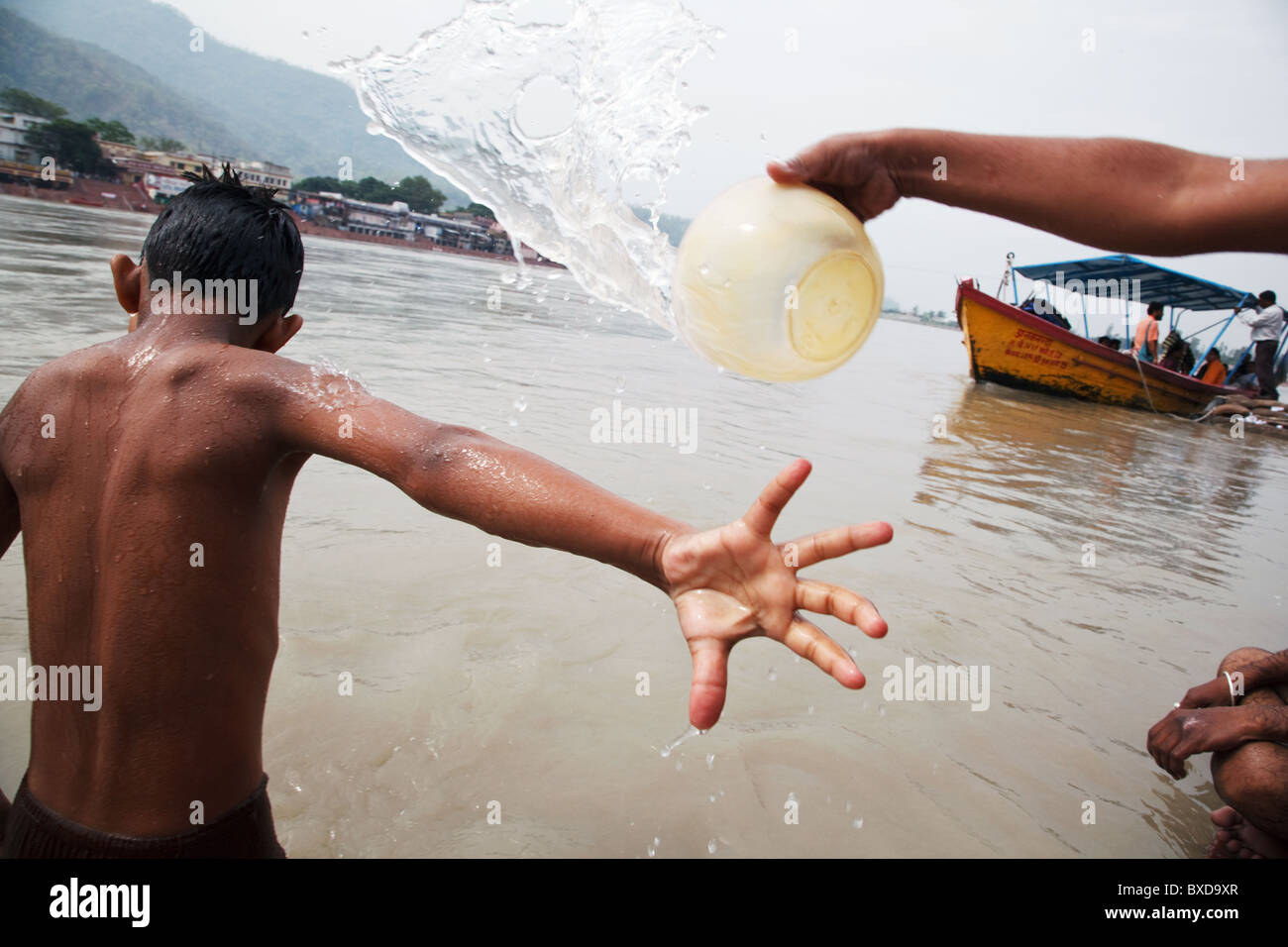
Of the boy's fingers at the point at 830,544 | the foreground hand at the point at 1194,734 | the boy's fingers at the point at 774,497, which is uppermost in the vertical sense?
the boy's fingers at the point at 774,497

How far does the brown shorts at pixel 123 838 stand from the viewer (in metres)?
1.50

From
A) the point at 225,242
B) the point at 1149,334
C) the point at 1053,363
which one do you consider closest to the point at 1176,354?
the point at 1149,334

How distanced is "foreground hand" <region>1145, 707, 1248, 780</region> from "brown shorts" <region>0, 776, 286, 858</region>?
2847 mm

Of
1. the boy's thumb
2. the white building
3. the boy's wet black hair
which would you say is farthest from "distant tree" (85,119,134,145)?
the boy's thumb

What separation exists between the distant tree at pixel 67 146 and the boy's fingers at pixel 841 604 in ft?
238

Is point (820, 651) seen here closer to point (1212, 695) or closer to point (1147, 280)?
point (1212, 695)

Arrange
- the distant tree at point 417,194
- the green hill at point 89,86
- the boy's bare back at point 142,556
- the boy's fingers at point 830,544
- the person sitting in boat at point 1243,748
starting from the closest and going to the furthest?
the boy's fingers at point 830,544, the boy's bare back at point 142,556, the person sitting in boat at point 1243,748, the distant tree at point 417,194, the green hill at point 89,86

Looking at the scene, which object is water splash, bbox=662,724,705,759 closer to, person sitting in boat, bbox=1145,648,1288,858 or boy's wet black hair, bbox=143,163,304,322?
person sitting in boat, bbox=1145,648,1288,858

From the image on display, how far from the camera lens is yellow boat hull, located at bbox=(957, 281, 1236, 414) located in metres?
15.5

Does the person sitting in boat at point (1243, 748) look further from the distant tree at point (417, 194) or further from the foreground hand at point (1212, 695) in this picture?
the distant tree at point (417, 194)

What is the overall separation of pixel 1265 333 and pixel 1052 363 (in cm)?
572

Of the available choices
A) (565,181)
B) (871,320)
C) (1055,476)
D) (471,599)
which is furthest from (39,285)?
(1055,476)

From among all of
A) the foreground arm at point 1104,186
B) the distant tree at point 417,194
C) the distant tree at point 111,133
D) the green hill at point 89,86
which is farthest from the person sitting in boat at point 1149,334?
the green hill at point 89,86

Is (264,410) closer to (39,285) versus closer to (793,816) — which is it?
(793,816)
